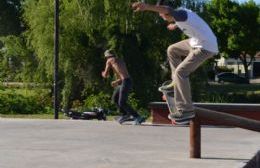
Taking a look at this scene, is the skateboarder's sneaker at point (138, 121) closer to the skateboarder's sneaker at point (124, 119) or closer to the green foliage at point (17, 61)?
the skateboarder's sneaker at point (124, 119)

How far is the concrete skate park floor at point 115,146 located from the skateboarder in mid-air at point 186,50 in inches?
31.5

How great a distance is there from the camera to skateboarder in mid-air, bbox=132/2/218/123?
7711mm

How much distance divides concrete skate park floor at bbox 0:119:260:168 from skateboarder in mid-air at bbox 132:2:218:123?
801 millimetres

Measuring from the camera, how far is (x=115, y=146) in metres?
10.2

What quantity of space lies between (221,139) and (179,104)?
3.69m

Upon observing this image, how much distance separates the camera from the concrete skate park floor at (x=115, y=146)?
8.45 meters

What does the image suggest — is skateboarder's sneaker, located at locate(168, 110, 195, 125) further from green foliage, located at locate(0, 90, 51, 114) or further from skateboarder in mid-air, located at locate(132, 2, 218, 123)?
green foliage, located at locate(0, 90, 51, 114)

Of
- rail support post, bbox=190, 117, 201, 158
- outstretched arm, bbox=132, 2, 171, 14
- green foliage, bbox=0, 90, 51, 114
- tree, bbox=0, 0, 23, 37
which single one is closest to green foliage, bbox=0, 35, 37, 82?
green foliage, bbox=0, 90, 51, 114

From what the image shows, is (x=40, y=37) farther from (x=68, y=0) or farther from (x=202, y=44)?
(x=202, y=44)

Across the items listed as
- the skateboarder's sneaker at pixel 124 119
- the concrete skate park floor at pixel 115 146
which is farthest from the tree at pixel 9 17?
the concrete skate park floor at pixel 115 146

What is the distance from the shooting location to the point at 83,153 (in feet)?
30.7

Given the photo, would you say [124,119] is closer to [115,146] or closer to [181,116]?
[115,146]

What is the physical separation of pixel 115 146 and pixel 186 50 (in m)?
2.60

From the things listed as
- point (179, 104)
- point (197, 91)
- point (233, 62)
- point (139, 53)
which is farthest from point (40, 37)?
point (233, 62)
